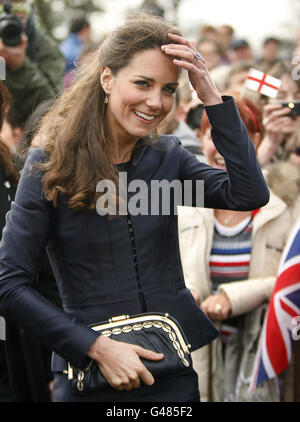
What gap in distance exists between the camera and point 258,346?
3381 mm

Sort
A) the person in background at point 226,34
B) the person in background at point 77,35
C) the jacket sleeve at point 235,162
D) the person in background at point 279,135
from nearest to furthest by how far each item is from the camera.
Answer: the jacket sleeve at point 235,162
the person in background at point 279,135
the person in background at point 77,35
the person in background at point 226,34

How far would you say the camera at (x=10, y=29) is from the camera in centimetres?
484

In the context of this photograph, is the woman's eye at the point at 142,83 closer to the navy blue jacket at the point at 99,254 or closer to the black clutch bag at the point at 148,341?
the navy blue jacket at the point at 99,254

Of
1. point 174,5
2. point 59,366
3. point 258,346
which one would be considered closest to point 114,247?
point 59,366

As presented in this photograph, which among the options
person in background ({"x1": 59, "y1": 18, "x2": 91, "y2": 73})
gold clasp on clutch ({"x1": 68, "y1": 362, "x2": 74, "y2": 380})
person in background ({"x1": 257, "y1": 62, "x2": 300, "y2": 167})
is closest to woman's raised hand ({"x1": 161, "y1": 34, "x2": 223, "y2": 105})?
gold clasp on clutch ({"x1": 68, "y1": 362, "x2": 74, "y2": 380})

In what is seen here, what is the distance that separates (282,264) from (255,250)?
0.68 ft

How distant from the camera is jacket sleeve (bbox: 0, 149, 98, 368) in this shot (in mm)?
1962

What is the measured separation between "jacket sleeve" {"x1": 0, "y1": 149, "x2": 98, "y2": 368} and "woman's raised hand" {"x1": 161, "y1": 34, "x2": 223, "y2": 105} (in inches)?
22.5

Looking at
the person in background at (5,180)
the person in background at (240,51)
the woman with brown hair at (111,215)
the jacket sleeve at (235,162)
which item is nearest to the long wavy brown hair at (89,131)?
the woman with brown hair at (111,215)

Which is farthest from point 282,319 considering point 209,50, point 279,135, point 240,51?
point 240,51

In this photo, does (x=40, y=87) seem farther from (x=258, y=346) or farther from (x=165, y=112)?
(x=165, y=112)

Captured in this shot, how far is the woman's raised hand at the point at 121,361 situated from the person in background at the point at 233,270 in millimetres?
1363

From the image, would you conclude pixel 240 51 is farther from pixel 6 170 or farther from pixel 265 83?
pixel 6 170

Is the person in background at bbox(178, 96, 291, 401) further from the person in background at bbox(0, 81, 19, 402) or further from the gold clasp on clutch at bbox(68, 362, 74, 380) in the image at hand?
the gold clasp on clutch at bbox(68, 362, 74, 380)
